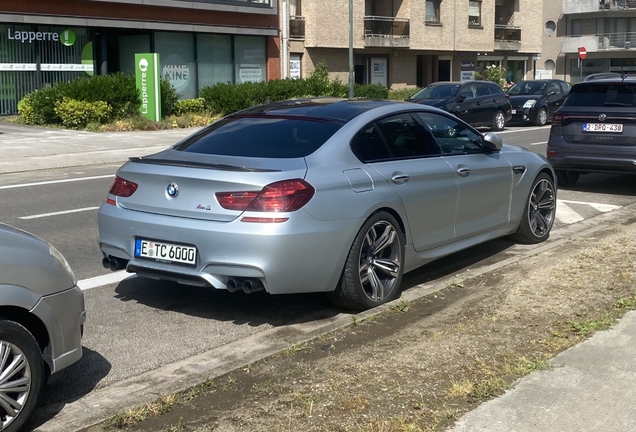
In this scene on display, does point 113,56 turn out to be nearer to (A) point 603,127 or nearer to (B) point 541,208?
(A) point 603,127

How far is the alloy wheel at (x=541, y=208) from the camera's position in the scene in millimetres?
8562

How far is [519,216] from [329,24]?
3133cm

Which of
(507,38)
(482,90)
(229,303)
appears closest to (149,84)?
(482,90)

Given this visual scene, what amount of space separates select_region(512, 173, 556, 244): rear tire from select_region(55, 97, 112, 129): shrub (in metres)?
17.4

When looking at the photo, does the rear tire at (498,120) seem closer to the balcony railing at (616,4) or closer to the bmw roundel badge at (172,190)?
the bmw roundel badge at (172,190)

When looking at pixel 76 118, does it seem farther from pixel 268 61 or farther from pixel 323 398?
pixel 323 398

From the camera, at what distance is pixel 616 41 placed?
68.6m

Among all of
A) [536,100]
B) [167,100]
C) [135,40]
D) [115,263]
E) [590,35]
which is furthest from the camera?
[590,35]

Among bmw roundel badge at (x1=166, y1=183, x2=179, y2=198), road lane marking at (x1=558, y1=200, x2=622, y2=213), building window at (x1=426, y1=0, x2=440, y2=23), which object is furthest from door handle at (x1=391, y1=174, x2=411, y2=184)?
building window at (x1=426, y1=0, x2=440, y2=23)

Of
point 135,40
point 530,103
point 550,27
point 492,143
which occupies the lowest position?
point 530,103

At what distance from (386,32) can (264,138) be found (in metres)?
36.3

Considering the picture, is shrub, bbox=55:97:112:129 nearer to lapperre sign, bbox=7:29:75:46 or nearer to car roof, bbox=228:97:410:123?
lapperre sign, bbox=7:29:75:46

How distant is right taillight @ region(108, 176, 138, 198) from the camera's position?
616 cm

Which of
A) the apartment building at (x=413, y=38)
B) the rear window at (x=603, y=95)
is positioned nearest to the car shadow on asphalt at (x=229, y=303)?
the rear window at (x=603, y=95)
